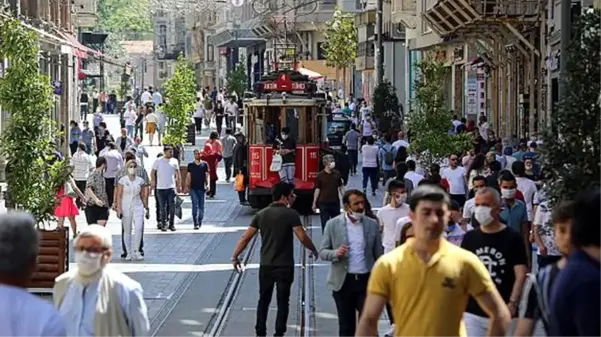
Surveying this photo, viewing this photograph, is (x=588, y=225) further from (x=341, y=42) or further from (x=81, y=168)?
(x=341, y=42)

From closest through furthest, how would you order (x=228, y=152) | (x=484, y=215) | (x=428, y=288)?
(x=428, y=288) → (x=484, y=215) → (x=228, y=152)

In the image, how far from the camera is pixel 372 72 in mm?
79250

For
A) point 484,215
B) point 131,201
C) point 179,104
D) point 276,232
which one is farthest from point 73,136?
point 484,215

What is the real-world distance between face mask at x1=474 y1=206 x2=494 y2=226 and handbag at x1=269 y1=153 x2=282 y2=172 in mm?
19675

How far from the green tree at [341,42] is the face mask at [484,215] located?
6629 cm

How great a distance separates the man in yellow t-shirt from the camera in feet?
27.5

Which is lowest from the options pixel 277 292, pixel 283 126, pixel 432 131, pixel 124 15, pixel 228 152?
A: pixel 277 292

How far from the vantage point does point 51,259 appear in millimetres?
18578

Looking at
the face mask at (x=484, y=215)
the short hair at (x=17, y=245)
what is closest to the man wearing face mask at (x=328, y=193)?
the face mask at (x=484, y=215)

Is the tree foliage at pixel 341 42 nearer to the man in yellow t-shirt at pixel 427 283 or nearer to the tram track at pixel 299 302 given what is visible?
the tram track at pixel 299 302

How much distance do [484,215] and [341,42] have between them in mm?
67914

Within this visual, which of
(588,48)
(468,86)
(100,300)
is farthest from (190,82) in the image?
(100,300)

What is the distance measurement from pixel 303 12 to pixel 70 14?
30850 millimetres

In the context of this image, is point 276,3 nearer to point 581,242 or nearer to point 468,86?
point 468,86
